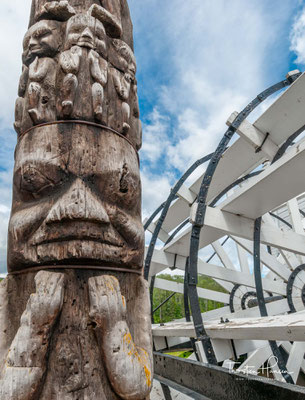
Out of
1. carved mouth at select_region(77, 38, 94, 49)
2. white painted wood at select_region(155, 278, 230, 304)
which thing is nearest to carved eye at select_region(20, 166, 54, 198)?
carved mouth at select_region(77, 38, 94, 49)

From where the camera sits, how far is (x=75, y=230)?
1.51m

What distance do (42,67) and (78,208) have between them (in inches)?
39.0

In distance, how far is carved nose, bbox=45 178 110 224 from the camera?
4.94 ft

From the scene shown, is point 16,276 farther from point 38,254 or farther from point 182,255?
point 182,255

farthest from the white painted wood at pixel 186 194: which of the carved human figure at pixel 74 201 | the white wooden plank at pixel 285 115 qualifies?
the carved human figure at pixel 74 201

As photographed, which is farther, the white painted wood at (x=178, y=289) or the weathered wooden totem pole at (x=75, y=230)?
the white painted wood at (x=178, y=289)

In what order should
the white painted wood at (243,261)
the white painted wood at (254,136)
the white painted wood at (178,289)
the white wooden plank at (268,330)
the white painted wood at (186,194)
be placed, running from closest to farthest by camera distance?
the white wooden plank at (268,330), the white painted wood at (254,136), the white painted wood at (186,194), the white painted wood at (178,289), the white painted wood at (243,261)

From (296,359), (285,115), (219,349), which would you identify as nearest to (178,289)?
(296,359)

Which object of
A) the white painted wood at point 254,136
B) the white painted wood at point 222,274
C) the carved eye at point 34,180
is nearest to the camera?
the carved eye at point 34,180

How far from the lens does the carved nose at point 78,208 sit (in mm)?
1505

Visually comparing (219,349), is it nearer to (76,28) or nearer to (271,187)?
(271,187)

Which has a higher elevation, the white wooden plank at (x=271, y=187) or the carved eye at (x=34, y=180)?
the white wooden plank at (x=271, y=187)

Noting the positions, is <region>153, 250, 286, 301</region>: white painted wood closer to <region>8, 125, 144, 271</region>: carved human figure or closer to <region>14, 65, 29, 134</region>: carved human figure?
<region>14, 65, 29, 134</region>: carved human figure

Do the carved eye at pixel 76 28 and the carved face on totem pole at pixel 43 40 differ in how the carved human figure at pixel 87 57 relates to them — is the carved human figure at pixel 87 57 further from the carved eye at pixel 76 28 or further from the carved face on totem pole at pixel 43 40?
the carved face on totem pole at pixel 43 40
